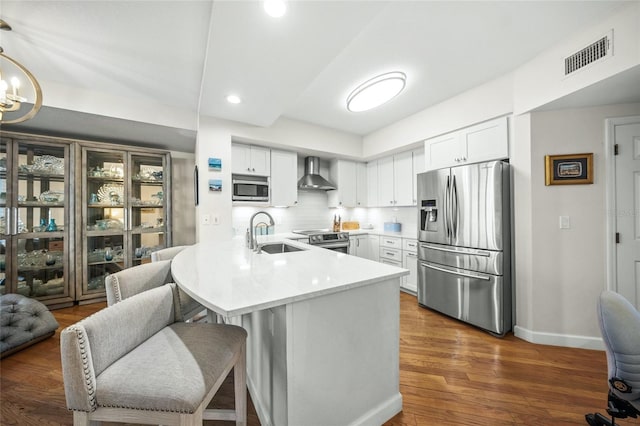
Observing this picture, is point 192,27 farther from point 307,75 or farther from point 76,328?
point 76,328

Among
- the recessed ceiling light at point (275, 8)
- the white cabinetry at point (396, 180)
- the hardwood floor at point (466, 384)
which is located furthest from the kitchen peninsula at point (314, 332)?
the white cabinetry at point (396, 180)

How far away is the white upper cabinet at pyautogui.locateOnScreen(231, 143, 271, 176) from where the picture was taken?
3279mm

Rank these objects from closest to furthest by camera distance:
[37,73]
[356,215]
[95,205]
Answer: [37,73] → [95,205] → [356,215]

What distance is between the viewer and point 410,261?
3.41m

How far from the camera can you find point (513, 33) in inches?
72.1

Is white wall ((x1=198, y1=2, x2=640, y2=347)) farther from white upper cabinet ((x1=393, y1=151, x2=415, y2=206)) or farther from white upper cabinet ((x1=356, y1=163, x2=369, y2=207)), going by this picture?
white upper cabinet ((x1=356, y1=163, x2=369, y2=207))

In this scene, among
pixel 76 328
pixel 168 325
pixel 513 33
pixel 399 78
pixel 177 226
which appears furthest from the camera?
pixel 177 226

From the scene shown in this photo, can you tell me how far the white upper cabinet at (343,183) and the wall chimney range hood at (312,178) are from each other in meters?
0.16

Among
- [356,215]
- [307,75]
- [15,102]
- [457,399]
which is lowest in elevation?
[457,399]

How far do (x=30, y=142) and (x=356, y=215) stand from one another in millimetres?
4860

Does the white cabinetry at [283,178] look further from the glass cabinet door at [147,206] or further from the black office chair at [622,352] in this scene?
the black office chair at [622,352]

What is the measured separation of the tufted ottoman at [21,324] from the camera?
199cm

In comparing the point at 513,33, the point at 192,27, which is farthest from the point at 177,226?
the point at 513,33

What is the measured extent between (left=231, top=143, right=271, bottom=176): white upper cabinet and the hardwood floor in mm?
2579
